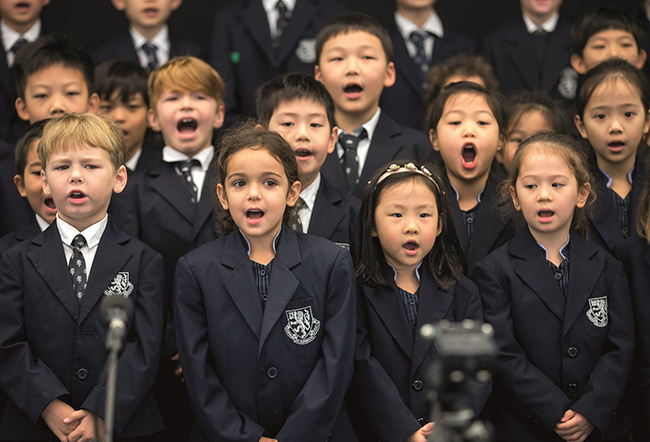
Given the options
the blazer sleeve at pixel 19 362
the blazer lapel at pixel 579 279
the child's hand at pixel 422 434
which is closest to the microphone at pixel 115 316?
the blazer sleeve at pixel 19 362

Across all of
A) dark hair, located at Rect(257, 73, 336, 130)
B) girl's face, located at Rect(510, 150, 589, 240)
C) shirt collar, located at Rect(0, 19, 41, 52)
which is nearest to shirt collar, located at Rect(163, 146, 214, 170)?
dark hair, located at Rect(257, 73, 336, 130)

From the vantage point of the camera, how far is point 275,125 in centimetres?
415

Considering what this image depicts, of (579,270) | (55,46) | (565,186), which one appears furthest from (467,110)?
(55,46)

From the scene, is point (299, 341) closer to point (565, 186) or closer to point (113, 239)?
point (113, 239)

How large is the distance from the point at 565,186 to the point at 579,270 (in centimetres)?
37

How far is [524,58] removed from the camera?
5715 millimetres

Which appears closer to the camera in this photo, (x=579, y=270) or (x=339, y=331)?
(x=339, y=331)

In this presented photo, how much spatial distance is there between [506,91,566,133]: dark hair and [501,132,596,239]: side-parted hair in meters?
0.75

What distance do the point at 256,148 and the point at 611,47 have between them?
2707 millimetres

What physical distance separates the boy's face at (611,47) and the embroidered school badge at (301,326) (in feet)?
8.93

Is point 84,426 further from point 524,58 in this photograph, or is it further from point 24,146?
point 524,58

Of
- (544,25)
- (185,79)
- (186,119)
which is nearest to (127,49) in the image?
(185,79)

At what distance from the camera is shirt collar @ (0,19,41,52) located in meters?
5.47

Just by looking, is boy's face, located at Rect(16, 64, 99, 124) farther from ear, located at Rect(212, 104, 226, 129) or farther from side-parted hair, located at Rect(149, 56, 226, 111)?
ear, located at Rect(212, 104, 226, 129)
